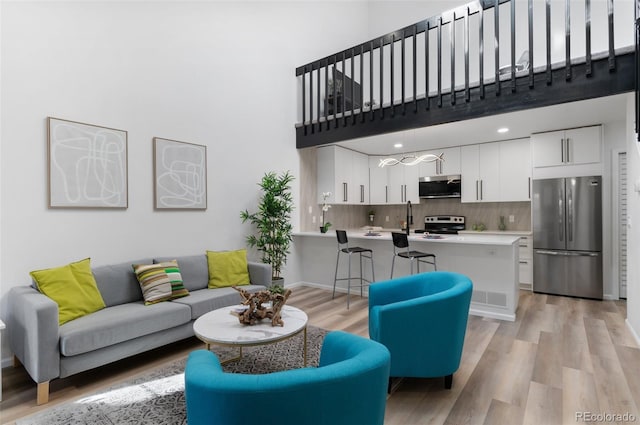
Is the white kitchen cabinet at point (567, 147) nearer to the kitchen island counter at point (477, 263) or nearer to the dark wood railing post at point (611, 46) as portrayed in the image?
the kitchen island counter at point (477, 263)

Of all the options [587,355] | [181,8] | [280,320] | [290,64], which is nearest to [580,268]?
[587,355]

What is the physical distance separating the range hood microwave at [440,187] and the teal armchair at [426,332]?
13.4ft

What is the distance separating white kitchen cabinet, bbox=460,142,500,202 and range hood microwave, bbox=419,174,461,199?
130mm

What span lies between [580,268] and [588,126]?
6.70 ft

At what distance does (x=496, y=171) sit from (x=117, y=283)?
5782 millimetres

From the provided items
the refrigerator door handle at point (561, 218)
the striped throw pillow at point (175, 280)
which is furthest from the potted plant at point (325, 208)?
the refrigerator door handle at point (561, 218)

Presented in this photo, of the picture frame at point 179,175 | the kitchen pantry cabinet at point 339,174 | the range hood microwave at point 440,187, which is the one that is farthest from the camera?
the range hood microwave at point 440,187

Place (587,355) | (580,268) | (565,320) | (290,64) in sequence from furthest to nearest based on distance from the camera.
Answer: (290,64)
(580,268)
(565,320)
(587,355)

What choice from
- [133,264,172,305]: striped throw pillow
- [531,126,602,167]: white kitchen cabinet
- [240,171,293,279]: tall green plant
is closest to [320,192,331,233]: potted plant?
[240,171,293,279]: tall green plant

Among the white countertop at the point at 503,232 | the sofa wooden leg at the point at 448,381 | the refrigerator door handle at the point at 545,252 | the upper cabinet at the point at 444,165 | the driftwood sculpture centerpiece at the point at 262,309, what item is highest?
the upper cabinet at the point at 444,165

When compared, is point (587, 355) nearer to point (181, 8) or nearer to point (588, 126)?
point (588, 126)

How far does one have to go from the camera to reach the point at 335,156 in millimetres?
5781

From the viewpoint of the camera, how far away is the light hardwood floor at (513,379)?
2031mm

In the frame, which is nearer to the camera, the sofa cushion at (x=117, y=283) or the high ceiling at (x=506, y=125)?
the sofa cushion at (x=117, y=283)
